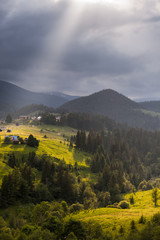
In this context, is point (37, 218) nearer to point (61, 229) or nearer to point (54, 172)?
point (61, 229)

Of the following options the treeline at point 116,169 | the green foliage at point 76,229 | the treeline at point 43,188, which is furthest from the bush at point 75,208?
the green foliage at point 76,229

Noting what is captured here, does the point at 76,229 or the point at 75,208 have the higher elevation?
the point at 76,229

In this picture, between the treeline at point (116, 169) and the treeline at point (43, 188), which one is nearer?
the treeline at point (43, 188)

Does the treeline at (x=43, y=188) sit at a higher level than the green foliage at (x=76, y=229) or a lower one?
lower

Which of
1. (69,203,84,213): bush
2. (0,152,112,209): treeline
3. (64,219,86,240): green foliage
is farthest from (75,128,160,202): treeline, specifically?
(64,219,86,240): green foliage

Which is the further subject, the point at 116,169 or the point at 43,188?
the point at 116,169

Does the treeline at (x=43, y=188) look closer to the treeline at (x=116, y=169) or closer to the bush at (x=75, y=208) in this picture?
the bush at (x=75, y=208)

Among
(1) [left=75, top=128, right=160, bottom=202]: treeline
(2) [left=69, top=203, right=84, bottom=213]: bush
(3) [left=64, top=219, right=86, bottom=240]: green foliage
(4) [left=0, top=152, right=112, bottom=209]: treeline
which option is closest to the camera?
(3) [left=64, top=219, right=86, bottom=240]: green foliage

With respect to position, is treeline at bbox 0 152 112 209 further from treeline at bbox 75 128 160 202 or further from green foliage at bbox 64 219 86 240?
green foliage at bbox 64 219 86 240

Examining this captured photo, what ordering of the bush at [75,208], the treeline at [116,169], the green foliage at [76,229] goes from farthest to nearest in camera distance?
the treeline at [116,169], the bush at [75,208], the green foliage at [76,229]

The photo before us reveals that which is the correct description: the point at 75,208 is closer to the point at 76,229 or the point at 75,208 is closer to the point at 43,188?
the point at 43,188

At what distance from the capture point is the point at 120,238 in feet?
134

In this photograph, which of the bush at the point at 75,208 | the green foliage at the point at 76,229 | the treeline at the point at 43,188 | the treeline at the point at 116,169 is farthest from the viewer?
the treeline at the point at 116,169

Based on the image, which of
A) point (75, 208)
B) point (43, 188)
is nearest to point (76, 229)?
point (75, 208)
